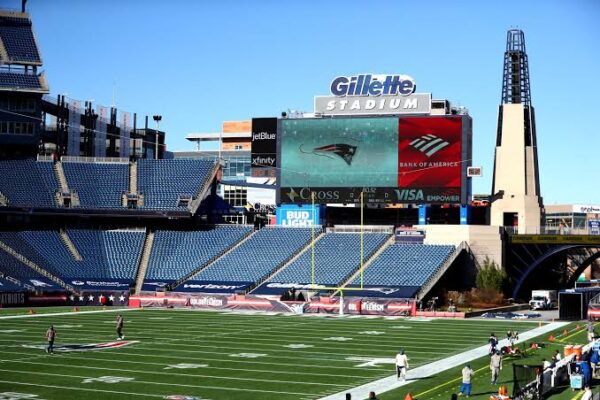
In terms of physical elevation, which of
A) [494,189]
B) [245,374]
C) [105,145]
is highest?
[105,145]

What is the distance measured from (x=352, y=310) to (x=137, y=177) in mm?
28087

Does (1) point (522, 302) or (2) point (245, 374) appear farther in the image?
(1) point (522, 302)

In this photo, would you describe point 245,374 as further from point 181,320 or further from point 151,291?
point 151,291

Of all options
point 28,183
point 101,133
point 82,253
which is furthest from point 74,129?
point 82,253

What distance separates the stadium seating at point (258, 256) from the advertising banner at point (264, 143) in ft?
17.4

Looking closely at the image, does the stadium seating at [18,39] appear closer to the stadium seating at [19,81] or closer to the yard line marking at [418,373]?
the stadium seating at [19,81]

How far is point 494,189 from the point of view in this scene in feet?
235

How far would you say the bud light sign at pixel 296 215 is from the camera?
240ft

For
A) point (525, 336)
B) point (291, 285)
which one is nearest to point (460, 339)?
A: point (525, 336)

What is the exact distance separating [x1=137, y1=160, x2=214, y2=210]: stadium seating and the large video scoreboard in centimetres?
938

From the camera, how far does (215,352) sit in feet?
121

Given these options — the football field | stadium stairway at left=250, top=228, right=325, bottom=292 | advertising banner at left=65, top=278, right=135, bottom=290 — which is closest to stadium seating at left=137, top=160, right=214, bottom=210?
advertising banner at left=65, top=278, right=135, bottom=290

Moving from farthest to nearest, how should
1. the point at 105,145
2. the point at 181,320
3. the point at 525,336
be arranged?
the point at 105,145
the point at 181,320
the point at 525,336

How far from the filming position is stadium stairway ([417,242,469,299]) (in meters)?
59.8
